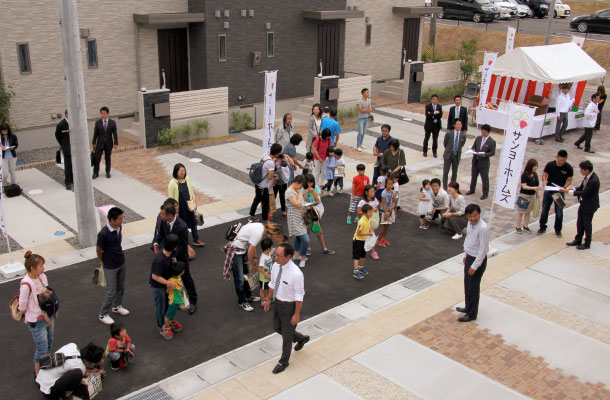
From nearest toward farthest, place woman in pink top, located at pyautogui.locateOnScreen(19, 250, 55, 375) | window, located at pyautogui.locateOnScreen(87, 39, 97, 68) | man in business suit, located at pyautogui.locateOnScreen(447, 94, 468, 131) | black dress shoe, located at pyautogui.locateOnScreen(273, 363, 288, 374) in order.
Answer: woman in pink top, located at pyautogui.locateOnScreen(19, 250, 55, 375) < black dress shoe, located at pyautogui.locateOnScreen(273, 363, 288, 374) < man in business suit, located at pyautogui.locateOnScreen(447, 94, 468, 131) < window, located at pyautogui.locateOnScreen(87, 39, 97, 68)

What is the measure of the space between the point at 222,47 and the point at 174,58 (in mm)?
1537

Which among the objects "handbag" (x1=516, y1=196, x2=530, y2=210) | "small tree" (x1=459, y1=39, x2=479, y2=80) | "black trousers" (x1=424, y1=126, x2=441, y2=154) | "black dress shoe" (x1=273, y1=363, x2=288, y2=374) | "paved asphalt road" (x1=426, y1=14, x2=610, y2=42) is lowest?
"black dress shoe" (x1=273, y1=363, x2=288, y2=374)

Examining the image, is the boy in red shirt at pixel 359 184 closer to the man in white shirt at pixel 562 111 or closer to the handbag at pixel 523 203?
the handbag at pixel 523 203

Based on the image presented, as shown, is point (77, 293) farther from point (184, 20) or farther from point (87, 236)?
point (184, 20)

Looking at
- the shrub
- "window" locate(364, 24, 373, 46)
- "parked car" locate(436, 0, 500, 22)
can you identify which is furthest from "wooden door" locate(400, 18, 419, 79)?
"parked car" locate(436, 0, 500, 22)

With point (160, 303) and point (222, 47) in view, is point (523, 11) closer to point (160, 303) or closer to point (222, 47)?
point (222, 47)

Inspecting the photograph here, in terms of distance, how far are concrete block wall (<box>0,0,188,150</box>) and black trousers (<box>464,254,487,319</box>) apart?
12.8 meters

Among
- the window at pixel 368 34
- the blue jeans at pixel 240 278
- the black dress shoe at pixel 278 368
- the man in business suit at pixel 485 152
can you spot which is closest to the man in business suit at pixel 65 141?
the blue jeans at pixel 240 278

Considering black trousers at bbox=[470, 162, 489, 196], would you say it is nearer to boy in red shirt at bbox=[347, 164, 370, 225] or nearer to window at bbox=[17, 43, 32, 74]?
boy in red shirt at bbox=[347, 164, 370, 225]

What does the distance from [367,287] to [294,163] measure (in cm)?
374

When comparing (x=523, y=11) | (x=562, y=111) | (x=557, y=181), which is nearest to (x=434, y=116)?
(x=562, y=111)

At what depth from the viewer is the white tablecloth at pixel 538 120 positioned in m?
19.8

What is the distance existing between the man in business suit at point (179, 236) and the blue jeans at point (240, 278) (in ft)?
2.09

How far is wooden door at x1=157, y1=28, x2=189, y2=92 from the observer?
62.5 ft
